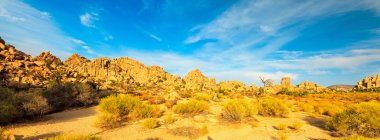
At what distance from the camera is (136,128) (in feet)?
31.2

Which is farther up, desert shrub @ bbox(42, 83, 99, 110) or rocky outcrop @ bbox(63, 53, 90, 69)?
rocky outcrop @ bbox(63, 53, 90, 69)

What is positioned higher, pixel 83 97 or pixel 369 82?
pixel 369 82

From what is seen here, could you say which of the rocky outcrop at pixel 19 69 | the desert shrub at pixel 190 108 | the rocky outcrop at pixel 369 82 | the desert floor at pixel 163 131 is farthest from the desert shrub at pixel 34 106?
the rocky outcrop at pixel 369 82

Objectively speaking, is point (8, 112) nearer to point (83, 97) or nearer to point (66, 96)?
point (66, 96)

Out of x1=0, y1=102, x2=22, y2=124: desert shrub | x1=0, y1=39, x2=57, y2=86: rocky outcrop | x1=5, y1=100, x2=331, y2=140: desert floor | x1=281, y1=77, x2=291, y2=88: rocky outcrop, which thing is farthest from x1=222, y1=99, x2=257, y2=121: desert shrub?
x1=281, y1=77, x2=291, y2=88: rocky outcrop

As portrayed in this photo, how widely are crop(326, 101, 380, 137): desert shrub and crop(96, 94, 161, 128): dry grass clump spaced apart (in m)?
10.1

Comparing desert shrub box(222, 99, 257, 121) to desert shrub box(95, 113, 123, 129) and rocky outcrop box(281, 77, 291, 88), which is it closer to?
desert shrub box(95, 113, 123, 129)

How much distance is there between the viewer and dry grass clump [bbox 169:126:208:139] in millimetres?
8664

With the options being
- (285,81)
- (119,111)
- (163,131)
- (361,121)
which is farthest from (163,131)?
(285,81)

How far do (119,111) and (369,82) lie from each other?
90.9 m

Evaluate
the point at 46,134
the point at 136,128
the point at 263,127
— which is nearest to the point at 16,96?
the point at 46,134

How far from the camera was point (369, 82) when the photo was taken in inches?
2665

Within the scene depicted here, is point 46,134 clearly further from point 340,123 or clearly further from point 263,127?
point 340,123

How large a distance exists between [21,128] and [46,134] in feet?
5.92
